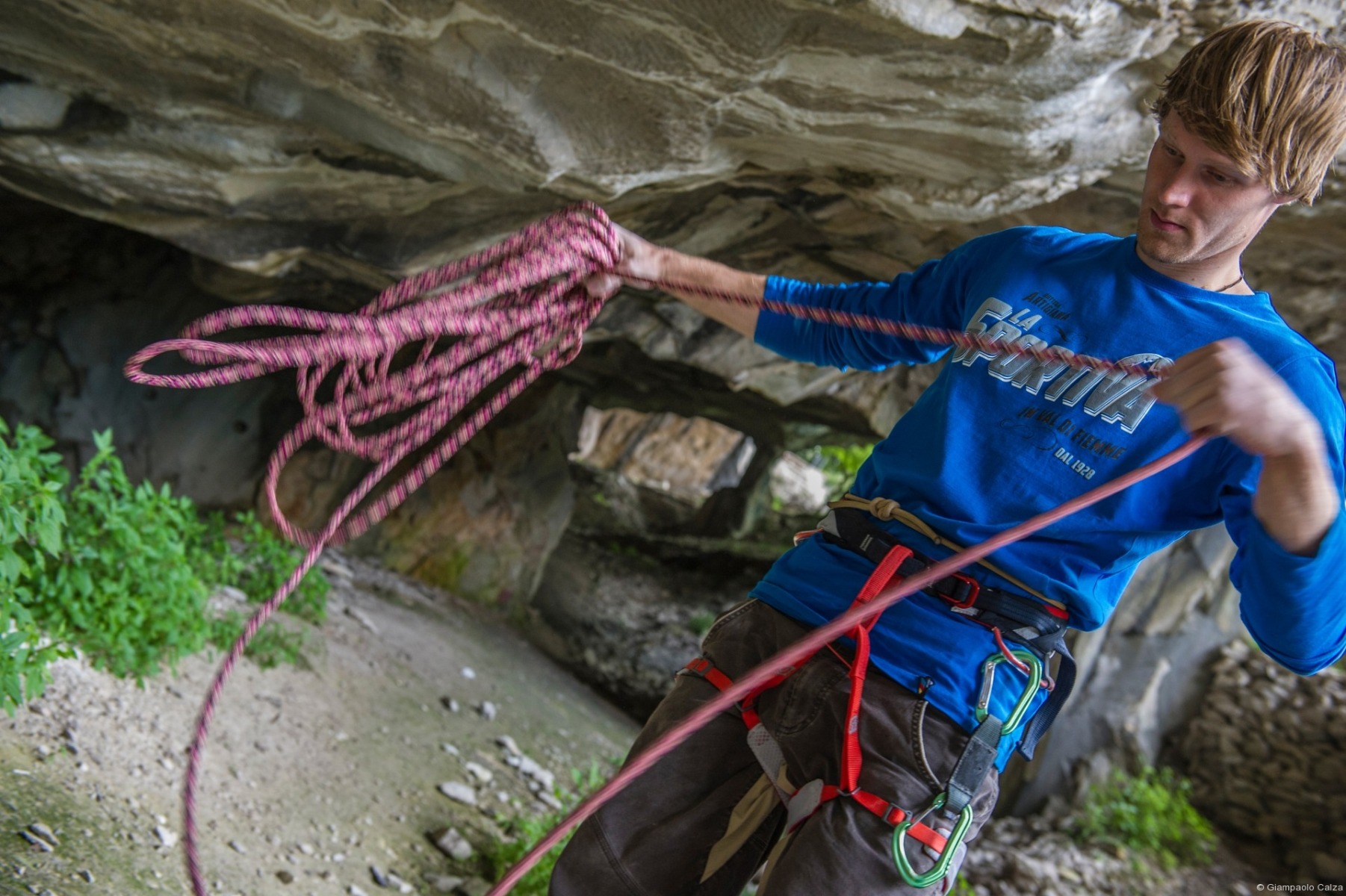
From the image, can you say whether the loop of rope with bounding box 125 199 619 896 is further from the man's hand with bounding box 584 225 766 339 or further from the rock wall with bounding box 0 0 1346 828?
the rock wall with bounding box 0 0 1346 828

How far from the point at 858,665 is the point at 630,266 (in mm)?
774

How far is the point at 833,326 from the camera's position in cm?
175

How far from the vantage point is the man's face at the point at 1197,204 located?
1.39 metres

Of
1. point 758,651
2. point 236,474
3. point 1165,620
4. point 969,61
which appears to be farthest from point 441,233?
point 1165,620

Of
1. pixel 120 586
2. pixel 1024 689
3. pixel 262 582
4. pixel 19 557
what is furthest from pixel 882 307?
pixel 262 582

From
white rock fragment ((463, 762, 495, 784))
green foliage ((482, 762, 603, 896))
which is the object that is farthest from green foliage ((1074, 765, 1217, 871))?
white rock fragment ((463, 762, 495, 784))

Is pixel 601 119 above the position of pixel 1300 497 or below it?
above

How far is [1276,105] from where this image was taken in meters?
1.33

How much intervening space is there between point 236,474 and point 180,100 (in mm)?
4477

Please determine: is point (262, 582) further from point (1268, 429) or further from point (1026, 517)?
point (1268, 429)

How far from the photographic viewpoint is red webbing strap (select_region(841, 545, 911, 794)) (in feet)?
4.75

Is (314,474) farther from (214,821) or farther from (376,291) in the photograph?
(214,821)

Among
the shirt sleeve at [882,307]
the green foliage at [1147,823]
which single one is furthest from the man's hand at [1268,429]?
the green foliage at [1147,823]

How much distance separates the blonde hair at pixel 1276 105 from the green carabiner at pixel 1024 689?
2.41 ft
